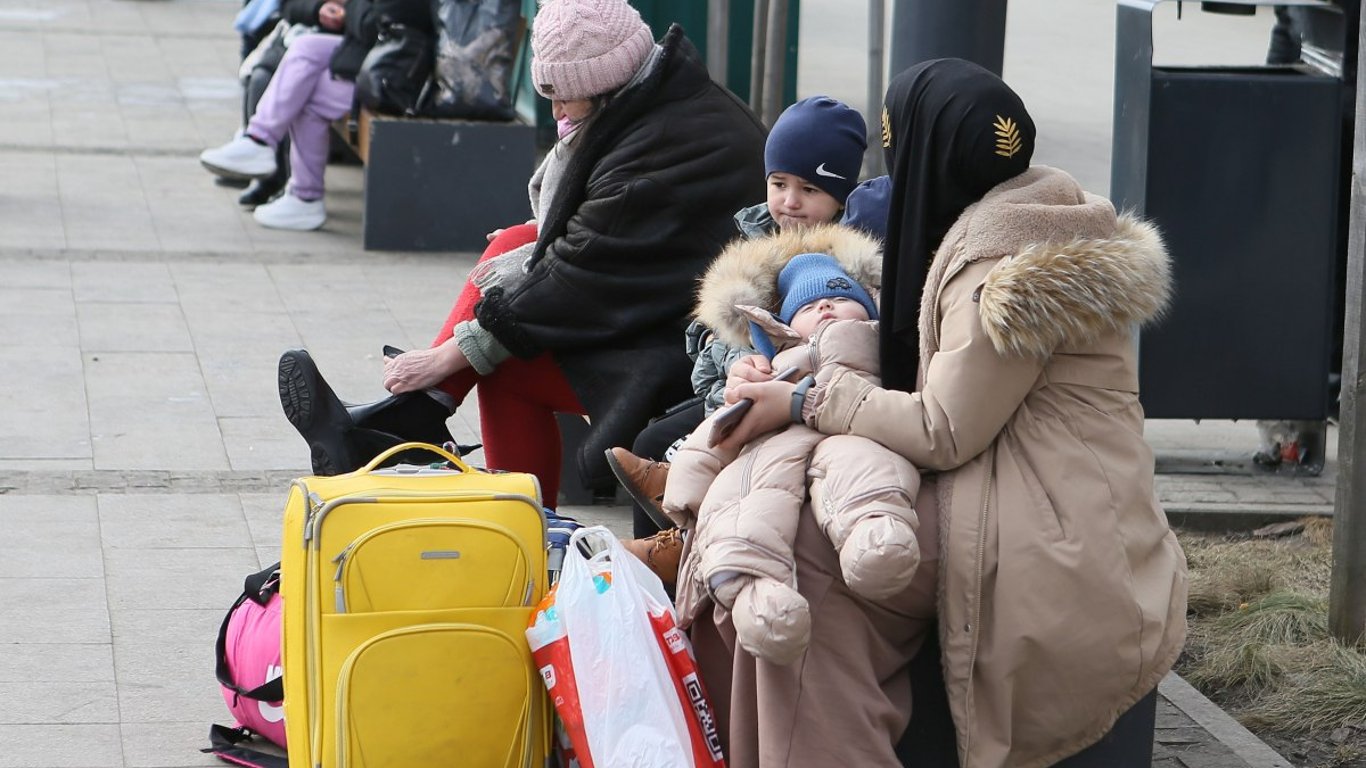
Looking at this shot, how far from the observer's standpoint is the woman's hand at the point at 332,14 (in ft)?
28.4

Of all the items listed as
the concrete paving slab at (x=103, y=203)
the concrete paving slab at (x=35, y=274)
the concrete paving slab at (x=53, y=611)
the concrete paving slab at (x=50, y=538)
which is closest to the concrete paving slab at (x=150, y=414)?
the concrete paving slab at (x=50, y=538)

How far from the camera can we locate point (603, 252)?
13.8ft

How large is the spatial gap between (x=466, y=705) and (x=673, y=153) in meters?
1.61

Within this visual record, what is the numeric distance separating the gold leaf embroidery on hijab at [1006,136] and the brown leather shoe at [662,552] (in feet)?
3.63

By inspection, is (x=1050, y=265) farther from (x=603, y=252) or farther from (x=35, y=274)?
(x=35, y=274)

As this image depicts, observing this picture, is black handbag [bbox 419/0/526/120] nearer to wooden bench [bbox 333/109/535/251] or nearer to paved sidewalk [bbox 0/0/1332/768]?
wooden bench [bbox 333/109/535/251]

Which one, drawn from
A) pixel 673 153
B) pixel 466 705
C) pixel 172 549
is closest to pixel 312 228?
pixel 172 549

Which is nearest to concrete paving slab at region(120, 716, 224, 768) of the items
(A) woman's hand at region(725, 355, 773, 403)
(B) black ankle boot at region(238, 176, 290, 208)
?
(A) woman's hand at region(725, 355, 773, 403)

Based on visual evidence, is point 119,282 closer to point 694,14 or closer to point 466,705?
point 694,14

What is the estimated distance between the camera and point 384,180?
854cm

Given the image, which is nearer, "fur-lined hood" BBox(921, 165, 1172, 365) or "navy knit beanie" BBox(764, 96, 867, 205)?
"fur-lined hood" BBox(921, 165, 1172, 365)

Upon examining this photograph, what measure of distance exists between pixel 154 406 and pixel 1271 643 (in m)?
3.70

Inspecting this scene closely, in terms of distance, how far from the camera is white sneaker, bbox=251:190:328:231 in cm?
910

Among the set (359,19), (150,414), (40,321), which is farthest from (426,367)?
(359,19)
